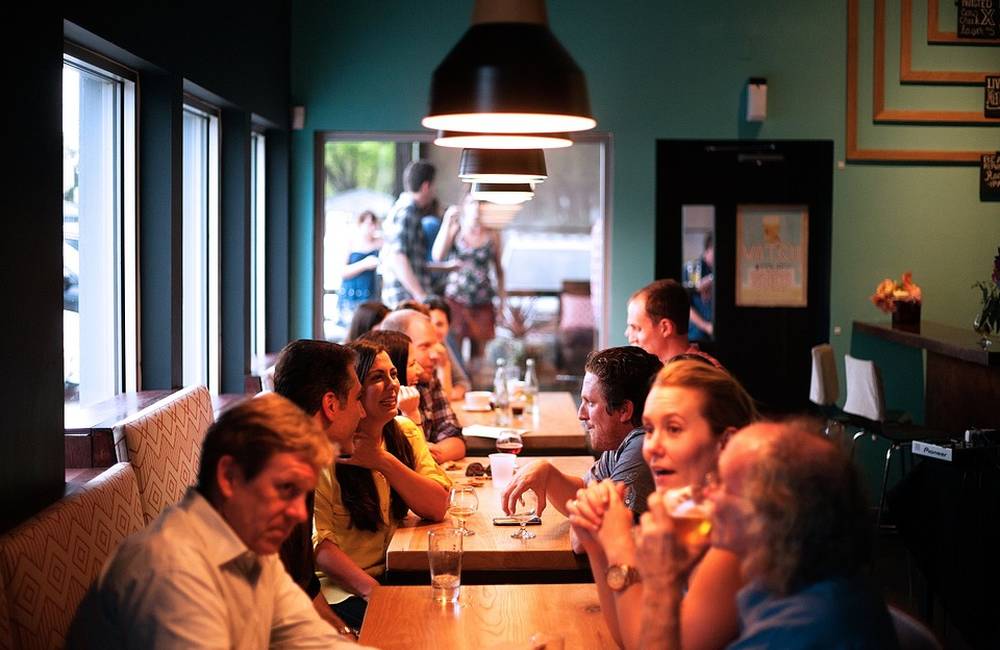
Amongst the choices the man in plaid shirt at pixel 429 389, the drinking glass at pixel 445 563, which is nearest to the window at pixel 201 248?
the man in plaid shirt at pixel 429 389

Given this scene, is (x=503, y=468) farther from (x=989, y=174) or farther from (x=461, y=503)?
(x=989, y=174)

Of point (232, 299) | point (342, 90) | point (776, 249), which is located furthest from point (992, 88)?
point (232, 299)

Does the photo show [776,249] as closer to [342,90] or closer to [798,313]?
[798,313]

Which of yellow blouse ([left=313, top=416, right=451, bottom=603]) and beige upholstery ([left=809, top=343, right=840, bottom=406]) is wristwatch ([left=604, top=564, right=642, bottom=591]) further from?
beige upholstery ([left=809, top=343, right=840, bottom=406])

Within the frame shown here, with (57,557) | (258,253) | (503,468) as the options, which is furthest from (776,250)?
(57,557)

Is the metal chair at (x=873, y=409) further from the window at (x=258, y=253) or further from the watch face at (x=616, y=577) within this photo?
the watch face at (x=616, y=577)

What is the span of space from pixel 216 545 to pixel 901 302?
6112 mm

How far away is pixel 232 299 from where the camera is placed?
6.42 m

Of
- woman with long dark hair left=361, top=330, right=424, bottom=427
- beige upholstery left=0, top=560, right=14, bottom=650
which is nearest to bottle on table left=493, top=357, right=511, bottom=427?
woman with long dark hair left=361, top=330, right=424, bottom=427

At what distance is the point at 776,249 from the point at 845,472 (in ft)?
20.4

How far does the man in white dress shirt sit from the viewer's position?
1878 mm

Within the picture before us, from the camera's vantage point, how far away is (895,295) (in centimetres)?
736

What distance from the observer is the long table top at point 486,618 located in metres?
2.54

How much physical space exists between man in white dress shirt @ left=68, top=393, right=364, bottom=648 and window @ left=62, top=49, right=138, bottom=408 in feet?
8.69
